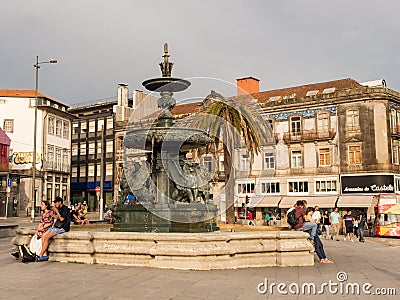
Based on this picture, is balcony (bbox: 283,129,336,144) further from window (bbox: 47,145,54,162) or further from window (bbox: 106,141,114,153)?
window (bbox: 47,145,54,162)

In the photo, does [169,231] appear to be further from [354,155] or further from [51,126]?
[51,126]

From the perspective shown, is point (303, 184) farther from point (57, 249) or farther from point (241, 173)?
point (57, 249)

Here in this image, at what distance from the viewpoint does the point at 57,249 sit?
9.68 metres

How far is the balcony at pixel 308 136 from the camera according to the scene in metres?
39.4

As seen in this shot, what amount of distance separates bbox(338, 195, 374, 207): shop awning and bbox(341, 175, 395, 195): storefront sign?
48 centimetres

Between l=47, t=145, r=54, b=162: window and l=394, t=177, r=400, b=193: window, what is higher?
l=47, t=145, r=54, b=162: window

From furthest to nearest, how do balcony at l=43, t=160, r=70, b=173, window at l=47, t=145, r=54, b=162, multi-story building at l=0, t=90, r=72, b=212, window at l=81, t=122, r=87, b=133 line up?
window at l=81, t=122, r=87, b=133 → window at l=47, t=145, r=54, b=162 → balcony at l=43, t=160, r=70, b=173 → multi-story building at l=0, t=90, r=72, b=212

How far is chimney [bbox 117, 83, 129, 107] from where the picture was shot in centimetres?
5753

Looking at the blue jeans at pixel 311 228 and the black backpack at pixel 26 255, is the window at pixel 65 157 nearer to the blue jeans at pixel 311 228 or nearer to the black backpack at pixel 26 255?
the black backpack at pixel 26 255

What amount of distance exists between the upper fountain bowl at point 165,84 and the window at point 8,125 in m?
41.5

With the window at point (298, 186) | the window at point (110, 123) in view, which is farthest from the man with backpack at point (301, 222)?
the window at point (110, 123)

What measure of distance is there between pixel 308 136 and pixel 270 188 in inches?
242

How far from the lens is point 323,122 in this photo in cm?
4006

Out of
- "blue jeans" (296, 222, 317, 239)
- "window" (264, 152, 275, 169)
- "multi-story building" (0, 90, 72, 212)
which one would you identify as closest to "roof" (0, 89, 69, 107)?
"multi-story building" (0, 90, 72, 212)
